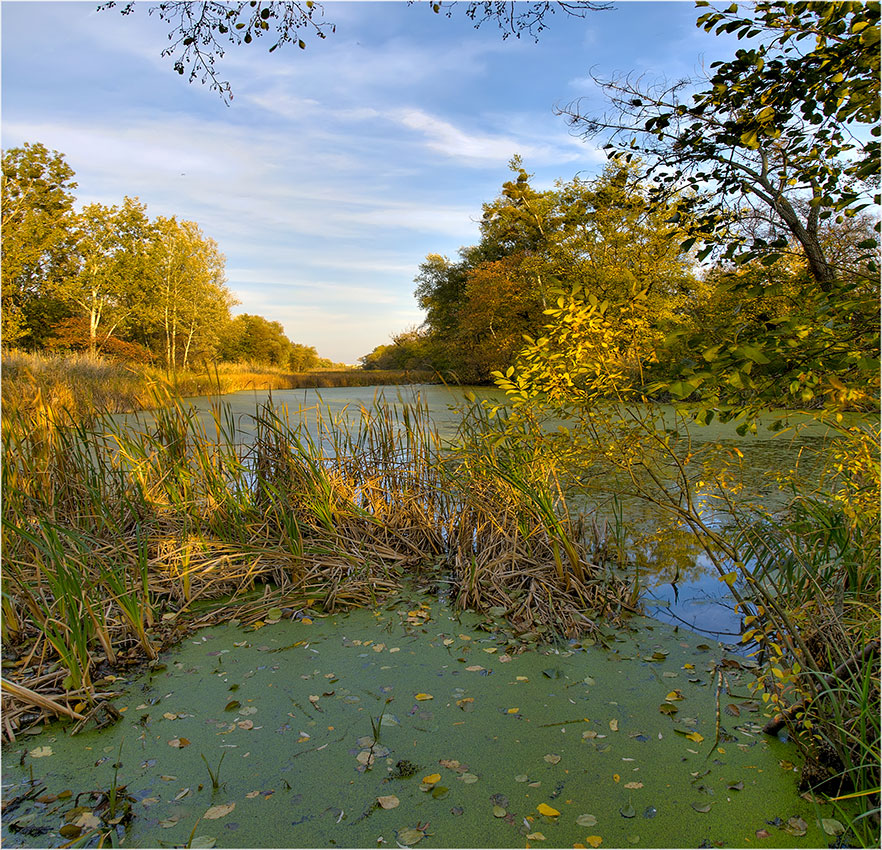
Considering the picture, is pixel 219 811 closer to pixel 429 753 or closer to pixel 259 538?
pixel 429 753

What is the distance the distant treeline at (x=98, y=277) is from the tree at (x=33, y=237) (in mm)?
38

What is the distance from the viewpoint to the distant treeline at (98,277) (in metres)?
21.1

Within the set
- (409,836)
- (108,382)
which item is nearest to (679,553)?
(409,836)

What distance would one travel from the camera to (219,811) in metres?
1.39

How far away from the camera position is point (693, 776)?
4.86 ft

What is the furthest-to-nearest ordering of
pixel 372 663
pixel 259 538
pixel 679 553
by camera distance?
pixel 679 553
pixel 259 538
pixel 372 663

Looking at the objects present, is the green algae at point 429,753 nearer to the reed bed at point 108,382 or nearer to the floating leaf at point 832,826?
the floating leaf at point 832,826

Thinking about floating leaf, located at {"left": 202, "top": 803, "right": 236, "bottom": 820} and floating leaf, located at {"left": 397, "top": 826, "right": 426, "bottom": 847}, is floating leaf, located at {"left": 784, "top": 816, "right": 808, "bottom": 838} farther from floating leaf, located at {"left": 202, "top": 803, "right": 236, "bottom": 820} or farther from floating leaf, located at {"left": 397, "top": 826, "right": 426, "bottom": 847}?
floating leaf, located at {"left": 202, "top": 803, "right": 236, "bottom": 820}

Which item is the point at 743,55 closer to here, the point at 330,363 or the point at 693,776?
the point at 693,776

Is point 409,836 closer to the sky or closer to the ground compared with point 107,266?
closer to the ground

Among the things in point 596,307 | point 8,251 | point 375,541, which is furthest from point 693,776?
point 8,251

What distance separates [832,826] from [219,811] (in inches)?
56.0

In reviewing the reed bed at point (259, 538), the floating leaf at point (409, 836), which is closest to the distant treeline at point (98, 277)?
the reed bed at point (259, 538)

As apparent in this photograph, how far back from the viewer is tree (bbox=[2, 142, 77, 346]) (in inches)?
773
